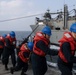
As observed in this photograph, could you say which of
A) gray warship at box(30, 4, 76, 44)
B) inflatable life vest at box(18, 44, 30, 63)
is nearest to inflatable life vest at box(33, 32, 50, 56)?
inflatable life vest at box(18, 44, 30, 63)

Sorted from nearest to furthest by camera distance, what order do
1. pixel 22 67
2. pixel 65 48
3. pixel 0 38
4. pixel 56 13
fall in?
1. pixel 65 48
2. pixel 22 67
3. pixel 0 38
4. pixel 56 13

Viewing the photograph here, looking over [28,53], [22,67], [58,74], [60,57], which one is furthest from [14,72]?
[60,57]

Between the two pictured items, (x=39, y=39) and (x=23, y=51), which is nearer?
(x=39, y=39)

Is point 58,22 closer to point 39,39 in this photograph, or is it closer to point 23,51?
point 23,51

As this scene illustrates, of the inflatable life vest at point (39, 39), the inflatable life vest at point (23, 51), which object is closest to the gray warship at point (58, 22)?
the inflatable life vest at point (23, 51)

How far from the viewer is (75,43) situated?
5172 millimetres

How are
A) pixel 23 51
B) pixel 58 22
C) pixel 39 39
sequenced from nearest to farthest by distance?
pixel 39 39 → pixel 23 51 → pixel 58 22

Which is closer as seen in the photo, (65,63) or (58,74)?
(65,63)

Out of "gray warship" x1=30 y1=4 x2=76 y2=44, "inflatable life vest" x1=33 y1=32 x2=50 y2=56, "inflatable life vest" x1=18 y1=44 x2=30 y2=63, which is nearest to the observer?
"inflatable life vest" x1=33 y1=32 x2=50 y2=56

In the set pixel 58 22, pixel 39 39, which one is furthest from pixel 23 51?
pixel 58 22

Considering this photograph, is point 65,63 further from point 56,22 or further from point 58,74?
point 56,22

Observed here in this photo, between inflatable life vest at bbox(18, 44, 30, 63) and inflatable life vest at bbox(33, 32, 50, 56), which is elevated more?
inflatable life vest at bbox(33, 32, 50, 56)

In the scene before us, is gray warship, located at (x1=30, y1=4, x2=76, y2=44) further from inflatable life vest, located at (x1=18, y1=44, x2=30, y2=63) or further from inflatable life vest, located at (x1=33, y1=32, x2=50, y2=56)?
inflatable life vest, located at (x1=33, y1=32, x2=50, y2=56)

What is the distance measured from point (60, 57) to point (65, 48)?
12.2 inches
